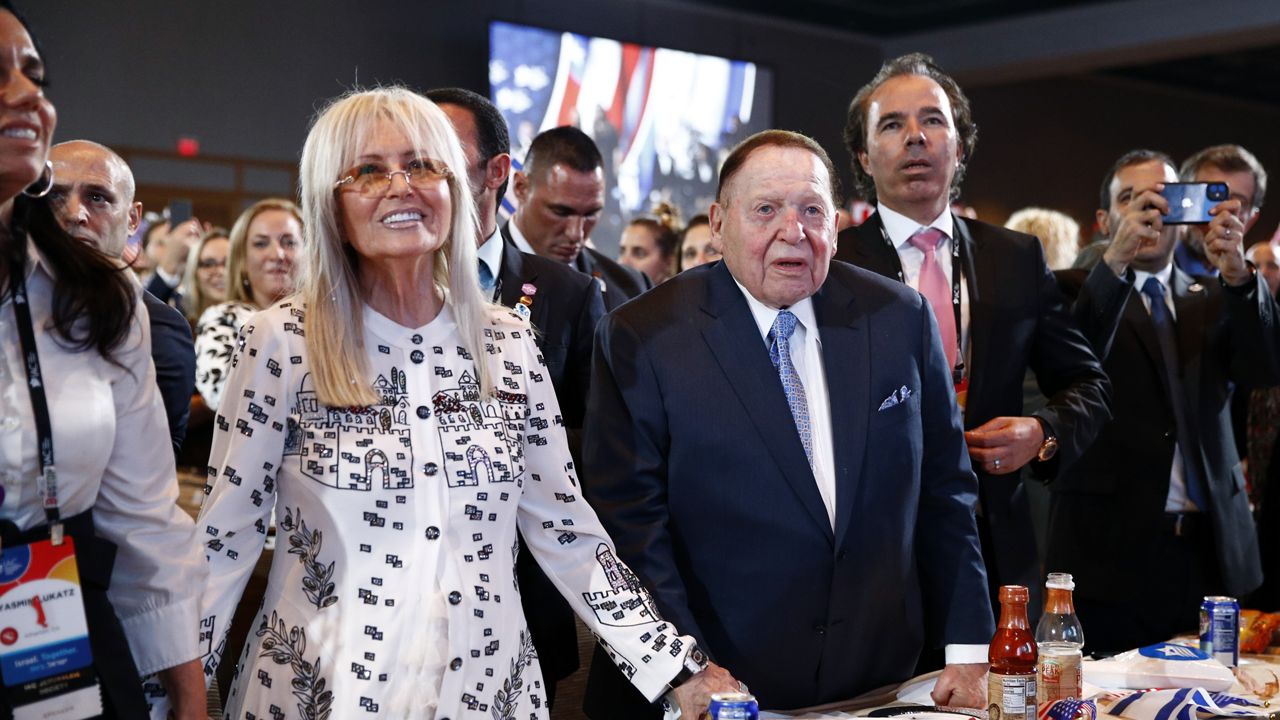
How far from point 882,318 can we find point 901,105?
0.75 m

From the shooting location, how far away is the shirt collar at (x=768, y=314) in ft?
7.72

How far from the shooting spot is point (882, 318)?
2.41 m

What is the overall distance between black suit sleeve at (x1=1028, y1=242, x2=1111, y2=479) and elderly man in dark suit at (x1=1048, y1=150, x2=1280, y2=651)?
2.40 feet

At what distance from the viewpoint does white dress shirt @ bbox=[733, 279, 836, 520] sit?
229cm

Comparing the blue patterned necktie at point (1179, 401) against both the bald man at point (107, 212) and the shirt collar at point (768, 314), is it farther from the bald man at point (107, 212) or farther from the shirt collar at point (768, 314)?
the bald man at point (107, 212)

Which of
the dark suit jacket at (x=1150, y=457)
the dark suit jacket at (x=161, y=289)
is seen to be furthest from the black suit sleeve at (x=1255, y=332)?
the dark suit jacket at (x=161, y=289)

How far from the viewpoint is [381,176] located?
2.02 metres

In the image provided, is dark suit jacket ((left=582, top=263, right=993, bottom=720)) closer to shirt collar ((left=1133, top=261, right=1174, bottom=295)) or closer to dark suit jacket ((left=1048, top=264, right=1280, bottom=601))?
dark suit jacket ((left=1048, top=264, right=1280, bottom=601))

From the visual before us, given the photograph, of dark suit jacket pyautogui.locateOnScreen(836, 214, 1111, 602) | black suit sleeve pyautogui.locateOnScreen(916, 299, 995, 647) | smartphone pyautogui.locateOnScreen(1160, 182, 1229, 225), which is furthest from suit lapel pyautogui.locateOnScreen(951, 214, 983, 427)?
smartphone pyautogui.locateOnScreen(1160, 182, 1229, 225)

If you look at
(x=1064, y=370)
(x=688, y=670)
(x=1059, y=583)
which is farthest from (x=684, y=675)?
(x=1064, y=370)

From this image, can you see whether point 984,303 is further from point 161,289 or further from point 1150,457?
point 161,289

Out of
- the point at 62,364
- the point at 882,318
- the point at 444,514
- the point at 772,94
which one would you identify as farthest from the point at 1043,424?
the point at 772,94

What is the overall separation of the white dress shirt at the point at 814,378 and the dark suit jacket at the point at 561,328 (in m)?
0.48

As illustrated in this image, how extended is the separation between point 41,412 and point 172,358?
3.71 ft
